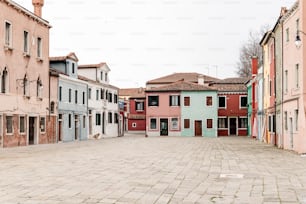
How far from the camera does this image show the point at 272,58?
33375 mm

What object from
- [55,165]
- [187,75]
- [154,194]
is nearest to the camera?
[154,194]

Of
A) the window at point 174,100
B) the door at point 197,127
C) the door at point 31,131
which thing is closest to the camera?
the door at point 31,131

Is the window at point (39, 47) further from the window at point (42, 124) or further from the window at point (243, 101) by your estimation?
the window at point (243, 101)

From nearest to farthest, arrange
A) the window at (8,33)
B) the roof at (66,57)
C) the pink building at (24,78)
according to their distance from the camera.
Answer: the pink building at (24,78) → the window at (8,33) → the roof at (66,57)

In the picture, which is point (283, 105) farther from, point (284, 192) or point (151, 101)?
point (151, 101)

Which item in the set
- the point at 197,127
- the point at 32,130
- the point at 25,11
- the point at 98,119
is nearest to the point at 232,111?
the point at 197,127

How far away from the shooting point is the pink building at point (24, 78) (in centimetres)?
2962

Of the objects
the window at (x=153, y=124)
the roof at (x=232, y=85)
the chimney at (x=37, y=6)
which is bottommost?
the window at (x=153, y=124)

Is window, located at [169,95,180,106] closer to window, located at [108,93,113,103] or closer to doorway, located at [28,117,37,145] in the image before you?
window, located at [108,93,113,103]

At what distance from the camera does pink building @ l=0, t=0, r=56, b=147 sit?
29625 millimetres

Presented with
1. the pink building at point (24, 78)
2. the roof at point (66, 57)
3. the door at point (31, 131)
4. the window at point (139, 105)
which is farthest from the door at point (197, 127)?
the door at point (31, 131)

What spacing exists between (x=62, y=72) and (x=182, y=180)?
99.4ft

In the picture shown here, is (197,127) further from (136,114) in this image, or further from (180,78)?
(180,78)

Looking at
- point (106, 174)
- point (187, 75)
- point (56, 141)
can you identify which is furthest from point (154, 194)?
point (187, 75)
